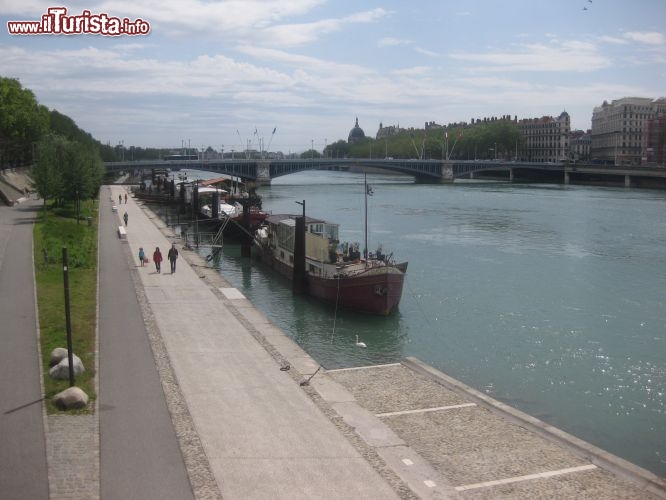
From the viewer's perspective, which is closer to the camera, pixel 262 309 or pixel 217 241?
pixel 262 309

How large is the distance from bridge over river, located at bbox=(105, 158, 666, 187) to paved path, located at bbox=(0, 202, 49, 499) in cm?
8384

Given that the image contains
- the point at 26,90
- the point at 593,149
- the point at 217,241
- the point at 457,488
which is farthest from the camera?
the point at 593,149

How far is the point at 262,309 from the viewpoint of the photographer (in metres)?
31.0

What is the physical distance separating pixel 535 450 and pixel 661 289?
81.6 ft

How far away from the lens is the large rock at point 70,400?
13914 mm

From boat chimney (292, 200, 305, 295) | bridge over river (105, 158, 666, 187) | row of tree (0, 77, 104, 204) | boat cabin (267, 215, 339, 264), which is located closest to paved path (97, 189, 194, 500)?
boat chimney (292, 200, 305, 295)

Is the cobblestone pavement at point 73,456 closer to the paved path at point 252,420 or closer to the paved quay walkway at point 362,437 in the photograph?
the paved quay walkway at point 362,437

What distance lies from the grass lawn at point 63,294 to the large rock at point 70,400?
0.13 metres

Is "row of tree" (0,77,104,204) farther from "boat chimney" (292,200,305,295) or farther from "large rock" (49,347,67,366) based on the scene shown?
"large rock" (49,347,67,366)

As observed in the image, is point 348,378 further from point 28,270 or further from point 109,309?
point 28,270

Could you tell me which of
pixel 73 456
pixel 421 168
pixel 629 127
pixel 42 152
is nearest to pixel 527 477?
pixel 73 456

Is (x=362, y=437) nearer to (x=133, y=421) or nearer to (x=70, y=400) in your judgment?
(x=133, y=421)

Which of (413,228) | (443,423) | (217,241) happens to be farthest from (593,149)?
(443,423)

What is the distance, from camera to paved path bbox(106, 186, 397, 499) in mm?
11406
